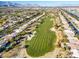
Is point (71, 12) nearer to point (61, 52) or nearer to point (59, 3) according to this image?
point (59, 3)

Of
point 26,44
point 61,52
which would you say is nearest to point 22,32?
point 26,44

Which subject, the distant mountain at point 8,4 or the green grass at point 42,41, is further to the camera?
the distant mountain at point 8,4

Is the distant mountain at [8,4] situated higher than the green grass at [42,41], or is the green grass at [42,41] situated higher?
the distant mountain at [8,4]

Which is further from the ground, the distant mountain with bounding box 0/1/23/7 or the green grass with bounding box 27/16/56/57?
the distant mountain with bounding box 0/1/23/7

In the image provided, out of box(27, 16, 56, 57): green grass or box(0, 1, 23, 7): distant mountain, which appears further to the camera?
box(0, 1, 23, 7): distant mountain

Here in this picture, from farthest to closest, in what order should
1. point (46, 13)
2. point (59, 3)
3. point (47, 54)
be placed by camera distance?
point (46, 13)
point (59, 3)
point (47, 54)

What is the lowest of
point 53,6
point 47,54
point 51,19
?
point 47,54

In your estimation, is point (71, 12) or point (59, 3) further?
point (71, 12)

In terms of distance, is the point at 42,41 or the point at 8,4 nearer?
the point at 42,41
